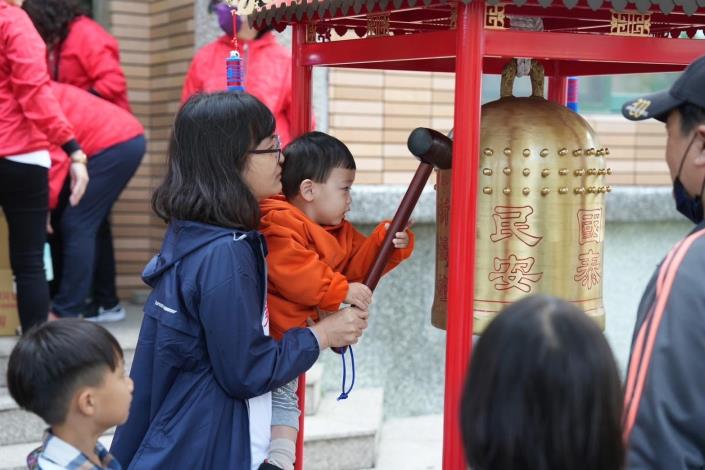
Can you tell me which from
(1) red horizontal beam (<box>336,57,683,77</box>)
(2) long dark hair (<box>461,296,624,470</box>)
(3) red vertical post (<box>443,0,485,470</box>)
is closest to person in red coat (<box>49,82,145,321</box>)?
(1) red horizontal beam (<box>336,57,683,77</box>)

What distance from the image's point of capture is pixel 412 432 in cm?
497

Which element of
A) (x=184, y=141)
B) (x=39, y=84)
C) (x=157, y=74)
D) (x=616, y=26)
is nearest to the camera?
(x=184, y=141)

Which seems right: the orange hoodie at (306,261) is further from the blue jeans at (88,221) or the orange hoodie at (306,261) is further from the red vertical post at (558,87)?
the blue jeans at (88,221)

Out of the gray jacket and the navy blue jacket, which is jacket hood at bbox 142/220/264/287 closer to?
the navy blue jacket

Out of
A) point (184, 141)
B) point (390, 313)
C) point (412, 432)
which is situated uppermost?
point (184, 141)

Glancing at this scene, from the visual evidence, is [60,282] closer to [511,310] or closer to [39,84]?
[39,84]

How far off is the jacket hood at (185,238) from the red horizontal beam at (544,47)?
0.65 meters

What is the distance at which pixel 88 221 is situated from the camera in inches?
181

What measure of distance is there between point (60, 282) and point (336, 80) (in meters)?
1.74

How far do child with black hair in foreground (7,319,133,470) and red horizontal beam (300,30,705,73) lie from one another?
3.59ft

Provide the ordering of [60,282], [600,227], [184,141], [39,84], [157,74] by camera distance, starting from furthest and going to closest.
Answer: [157,74] < [60,282] < [39,84] < [600,227] < [184,141]

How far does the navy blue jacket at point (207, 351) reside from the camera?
2172 mm

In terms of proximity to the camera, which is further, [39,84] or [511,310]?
[39,84]

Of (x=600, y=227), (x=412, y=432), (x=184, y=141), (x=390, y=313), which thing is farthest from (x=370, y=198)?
(x=184, y=141)
